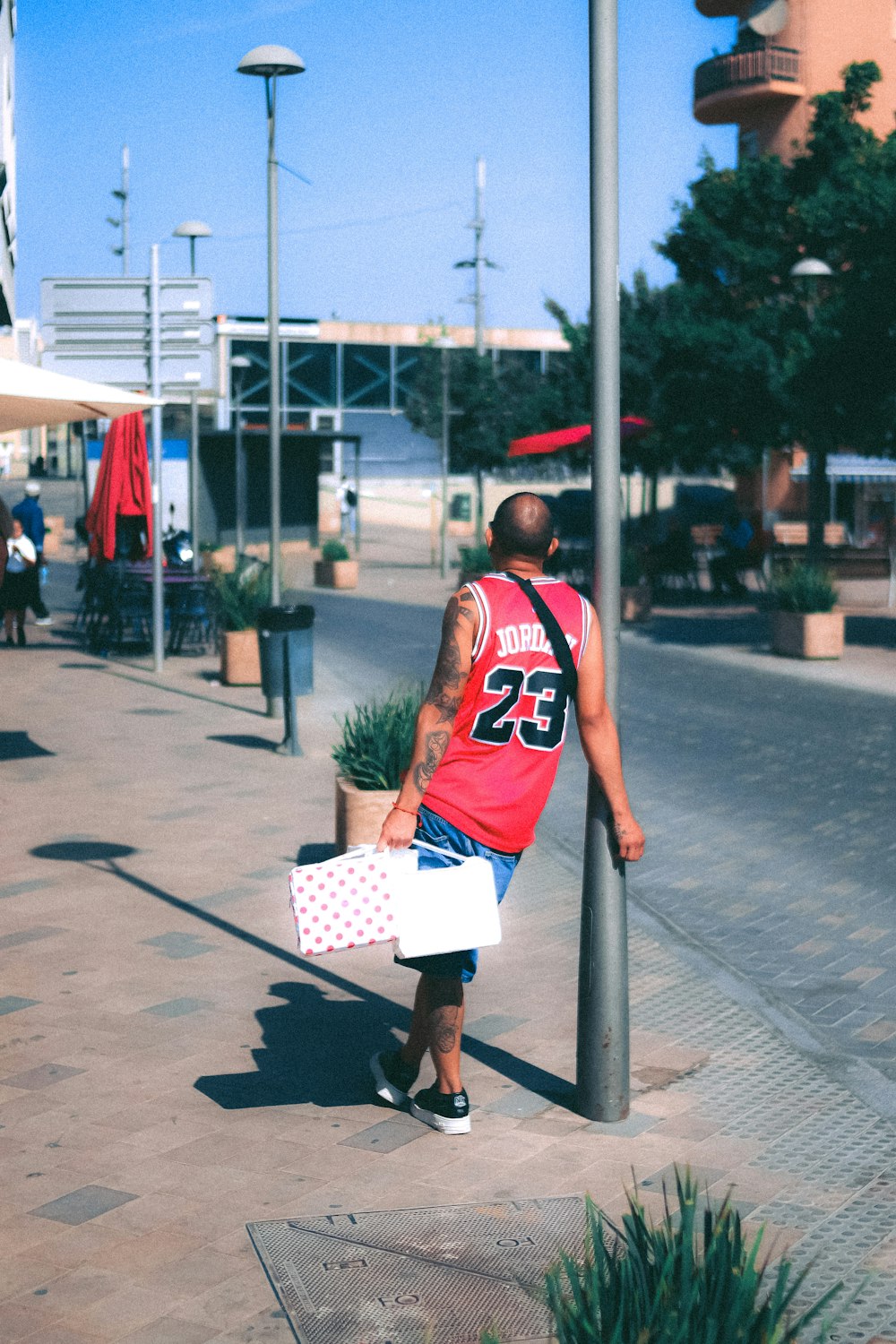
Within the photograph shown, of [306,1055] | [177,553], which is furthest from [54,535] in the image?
[306,1055]

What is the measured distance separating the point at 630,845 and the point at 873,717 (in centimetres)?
969

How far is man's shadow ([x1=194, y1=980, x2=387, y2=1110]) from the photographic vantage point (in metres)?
5.02

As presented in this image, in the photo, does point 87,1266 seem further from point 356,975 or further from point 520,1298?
point 356,975

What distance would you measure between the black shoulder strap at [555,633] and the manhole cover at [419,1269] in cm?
136

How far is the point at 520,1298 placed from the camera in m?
3.69

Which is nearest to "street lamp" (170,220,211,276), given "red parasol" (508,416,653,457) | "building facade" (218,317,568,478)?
"red parasol" (508,416,653,457)

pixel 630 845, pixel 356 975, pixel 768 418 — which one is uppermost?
pixel 768 418

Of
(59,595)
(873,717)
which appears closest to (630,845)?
(873,717)

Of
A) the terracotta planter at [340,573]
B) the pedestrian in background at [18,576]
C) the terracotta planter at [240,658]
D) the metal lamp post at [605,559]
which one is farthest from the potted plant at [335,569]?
the metal lamp post at [605,559]

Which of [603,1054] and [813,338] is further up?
[813,338]

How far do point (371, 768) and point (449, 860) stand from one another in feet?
11.9

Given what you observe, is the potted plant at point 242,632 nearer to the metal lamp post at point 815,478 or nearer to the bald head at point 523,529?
the metal lamp post at point 815,478

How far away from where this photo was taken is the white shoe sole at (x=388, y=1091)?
16.1ft

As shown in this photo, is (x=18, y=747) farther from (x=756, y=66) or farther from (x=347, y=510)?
(x=347, y=510)
